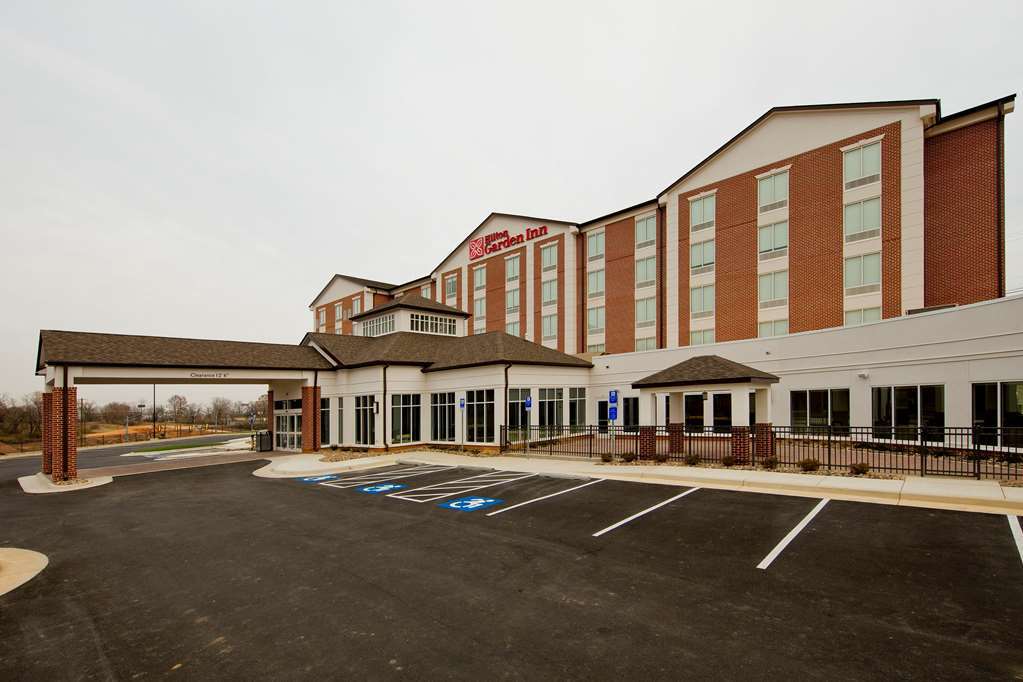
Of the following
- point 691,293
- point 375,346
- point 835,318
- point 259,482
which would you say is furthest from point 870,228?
point 259,482

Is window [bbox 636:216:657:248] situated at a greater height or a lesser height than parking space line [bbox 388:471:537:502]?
greater

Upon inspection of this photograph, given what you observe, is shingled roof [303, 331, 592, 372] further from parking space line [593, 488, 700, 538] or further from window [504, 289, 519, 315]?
parking space line [593, 488, 700, 538]

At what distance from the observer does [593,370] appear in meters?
32.2

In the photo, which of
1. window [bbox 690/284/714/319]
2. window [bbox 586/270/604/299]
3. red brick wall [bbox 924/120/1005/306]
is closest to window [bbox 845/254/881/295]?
red brick wall [bbox 924/120/1005/306]

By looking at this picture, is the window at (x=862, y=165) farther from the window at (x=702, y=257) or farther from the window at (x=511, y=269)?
the window at (x=511, y=269)

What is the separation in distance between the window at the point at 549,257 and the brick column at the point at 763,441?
2582 centimetres

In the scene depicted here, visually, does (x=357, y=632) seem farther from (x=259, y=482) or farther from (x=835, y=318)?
(x=835, y=318)

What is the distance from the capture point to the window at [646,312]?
1405 inches

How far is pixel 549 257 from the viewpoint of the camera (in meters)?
42.9

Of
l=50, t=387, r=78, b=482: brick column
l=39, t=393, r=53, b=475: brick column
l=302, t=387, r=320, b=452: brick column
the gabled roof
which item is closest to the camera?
l=50, t=387, r=78, b=482: brick column

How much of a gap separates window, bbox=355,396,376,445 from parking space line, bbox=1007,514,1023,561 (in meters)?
24.9

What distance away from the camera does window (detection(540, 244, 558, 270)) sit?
42469 mm

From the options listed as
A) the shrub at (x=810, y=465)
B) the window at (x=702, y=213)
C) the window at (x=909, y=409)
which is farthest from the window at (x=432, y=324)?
the window at (x=909, y=409)

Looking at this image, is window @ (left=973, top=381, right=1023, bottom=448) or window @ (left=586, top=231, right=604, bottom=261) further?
window @ (left=586, top=231, right=604, bottom=261)
